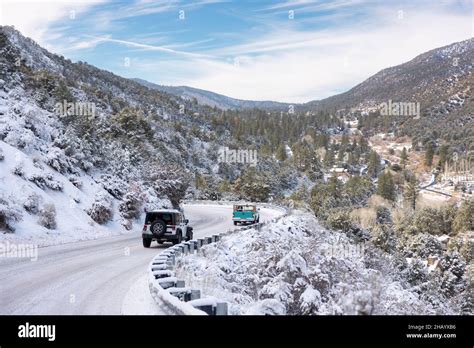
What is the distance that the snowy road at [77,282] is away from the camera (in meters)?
8.98

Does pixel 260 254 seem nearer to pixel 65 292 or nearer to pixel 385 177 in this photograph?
pixel 65 292

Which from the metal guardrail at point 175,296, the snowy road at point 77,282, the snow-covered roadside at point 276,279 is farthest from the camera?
the snow-covered roadside at point 276,279

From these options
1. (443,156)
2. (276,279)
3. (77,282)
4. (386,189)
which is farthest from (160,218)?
(443,156)

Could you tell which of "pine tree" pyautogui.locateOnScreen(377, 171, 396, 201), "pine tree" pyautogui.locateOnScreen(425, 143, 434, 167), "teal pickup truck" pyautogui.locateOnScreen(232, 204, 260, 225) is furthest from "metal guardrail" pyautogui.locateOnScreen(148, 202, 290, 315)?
"pine tree" pyautogui.locateOnScreen(425, 143, 434, 167)

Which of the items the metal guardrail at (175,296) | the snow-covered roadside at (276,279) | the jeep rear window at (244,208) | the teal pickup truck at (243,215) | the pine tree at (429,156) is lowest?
the pine tree at (429,156)

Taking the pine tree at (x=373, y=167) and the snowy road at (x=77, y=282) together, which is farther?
the pine tree at (x=373, y=167)

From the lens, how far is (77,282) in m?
11.6

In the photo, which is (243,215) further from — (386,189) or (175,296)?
(386,189)

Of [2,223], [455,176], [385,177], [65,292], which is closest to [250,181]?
[385,177]

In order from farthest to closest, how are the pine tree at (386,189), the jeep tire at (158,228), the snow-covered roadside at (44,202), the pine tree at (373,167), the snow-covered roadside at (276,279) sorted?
the pine tree at (373,167) < the pine tree at (386,189) < the jeep tire at (158,228) < the snow-covered roadside at (44,202) < the snow-covered roadside at (276,279)

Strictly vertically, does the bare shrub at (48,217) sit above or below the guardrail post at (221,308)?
below

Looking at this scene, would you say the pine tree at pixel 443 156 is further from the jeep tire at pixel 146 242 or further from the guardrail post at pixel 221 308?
the guardrail post at pixel 221 308

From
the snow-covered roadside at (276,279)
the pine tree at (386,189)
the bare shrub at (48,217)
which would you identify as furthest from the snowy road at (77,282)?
the pine tree at (386,189)
